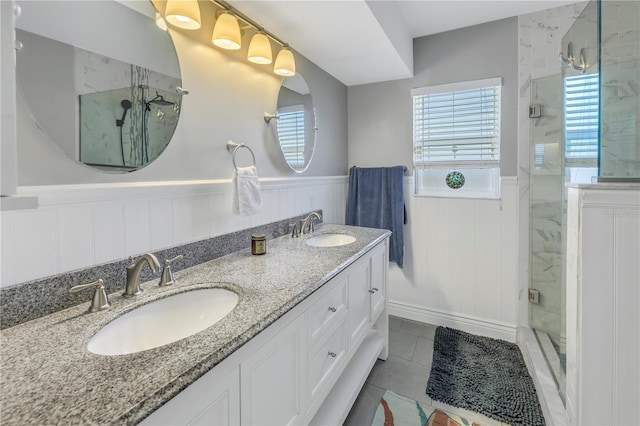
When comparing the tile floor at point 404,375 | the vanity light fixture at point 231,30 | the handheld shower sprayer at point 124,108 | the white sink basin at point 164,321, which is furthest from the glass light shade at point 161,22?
the tile floor at point 404,375

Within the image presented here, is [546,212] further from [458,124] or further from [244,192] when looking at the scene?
[244,192]

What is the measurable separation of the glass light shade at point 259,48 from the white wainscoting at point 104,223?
0.70 metres

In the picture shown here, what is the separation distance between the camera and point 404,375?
185 centimetres

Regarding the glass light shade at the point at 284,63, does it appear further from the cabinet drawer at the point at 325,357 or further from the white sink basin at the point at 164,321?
the cabinet drawer at the point at 325,357

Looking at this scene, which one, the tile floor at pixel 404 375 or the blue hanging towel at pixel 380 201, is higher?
the blue hanging towel at pixel 380 201

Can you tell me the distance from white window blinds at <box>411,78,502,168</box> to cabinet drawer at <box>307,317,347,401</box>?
167 centimetres

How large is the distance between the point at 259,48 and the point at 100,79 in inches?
32.0

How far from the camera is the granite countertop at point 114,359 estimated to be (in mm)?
488

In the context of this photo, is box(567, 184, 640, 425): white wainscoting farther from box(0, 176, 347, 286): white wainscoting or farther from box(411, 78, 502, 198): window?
box(0, 176, 347, 286): white wainscoting

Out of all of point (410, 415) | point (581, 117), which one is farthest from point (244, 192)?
point (581, 117)

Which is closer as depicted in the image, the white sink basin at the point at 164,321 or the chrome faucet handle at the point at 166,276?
the white sink basin at the point at 164,321

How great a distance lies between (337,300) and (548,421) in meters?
1.21

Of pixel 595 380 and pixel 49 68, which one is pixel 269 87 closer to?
pixel 49 68

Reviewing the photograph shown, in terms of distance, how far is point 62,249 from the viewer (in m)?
0.88
